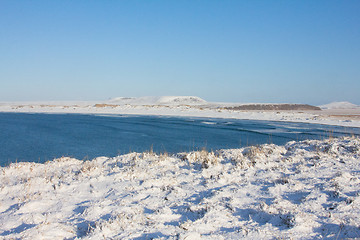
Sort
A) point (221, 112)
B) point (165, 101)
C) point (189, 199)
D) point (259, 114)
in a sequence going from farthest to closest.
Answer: point (165, 101)
point (221, 112)
point (259, 114)
point (189, 199)

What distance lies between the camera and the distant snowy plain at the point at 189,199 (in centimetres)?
402

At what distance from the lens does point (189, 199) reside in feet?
17.5

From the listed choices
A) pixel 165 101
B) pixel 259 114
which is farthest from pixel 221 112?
pixel 165 101

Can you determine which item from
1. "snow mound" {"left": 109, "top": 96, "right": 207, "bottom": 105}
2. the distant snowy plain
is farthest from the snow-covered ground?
"snow mound" {"left": 109, "top": 96, "right": 207, "bottom": 105}

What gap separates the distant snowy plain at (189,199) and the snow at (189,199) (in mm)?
16

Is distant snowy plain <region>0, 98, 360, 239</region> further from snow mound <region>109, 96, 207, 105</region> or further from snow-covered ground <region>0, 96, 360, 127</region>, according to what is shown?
snow mound <region>109, 96, 207, 105</region>

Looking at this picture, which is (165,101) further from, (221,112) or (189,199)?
(189,199)

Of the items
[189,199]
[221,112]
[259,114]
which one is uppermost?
[221,112]

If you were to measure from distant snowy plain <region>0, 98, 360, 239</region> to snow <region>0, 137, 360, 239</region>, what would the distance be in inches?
0.6

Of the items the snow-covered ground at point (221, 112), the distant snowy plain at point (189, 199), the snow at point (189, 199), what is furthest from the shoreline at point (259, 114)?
the distant snowy plain at point (189, 199)

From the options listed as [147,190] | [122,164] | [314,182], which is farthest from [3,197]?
[314,182]

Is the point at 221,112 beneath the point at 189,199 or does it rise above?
above

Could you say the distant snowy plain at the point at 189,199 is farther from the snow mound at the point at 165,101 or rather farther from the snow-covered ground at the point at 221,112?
the snow mound at the point at 165,101

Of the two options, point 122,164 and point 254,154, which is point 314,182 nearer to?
point 254,154
